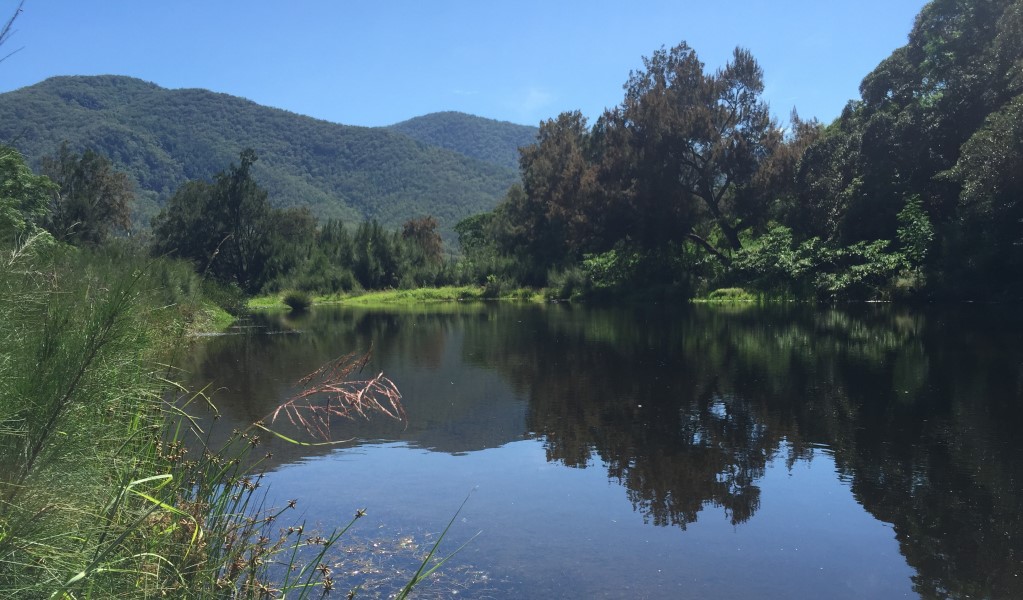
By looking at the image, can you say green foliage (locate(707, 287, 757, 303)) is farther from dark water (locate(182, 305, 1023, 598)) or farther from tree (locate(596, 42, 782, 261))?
dark water (locate(182, 305, 1023, 598))

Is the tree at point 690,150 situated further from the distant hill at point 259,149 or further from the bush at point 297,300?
the distant hill at point 259,149

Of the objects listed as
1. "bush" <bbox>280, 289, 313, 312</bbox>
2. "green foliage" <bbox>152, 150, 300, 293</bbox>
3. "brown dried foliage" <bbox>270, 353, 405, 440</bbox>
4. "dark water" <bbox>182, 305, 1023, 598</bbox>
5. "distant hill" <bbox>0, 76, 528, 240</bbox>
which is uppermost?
"distant hill" <bbox>0, 76, 528, 240</bbox>

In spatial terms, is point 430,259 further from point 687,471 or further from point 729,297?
point 687,471

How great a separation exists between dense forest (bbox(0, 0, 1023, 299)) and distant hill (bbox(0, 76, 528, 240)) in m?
69.3

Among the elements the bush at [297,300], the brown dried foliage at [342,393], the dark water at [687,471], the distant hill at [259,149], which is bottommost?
the bush at [297,300]

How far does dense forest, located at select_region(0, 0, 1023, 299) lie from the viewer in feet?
86.8

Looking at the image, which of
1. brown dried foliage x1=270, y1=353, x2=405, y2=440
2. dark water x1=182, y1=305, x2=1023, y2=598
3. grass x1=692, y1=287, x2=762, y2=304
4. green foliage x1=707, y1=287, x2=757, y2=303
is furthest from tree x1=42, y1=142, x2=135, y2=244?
brown dried foliage x1=270, y1=353, x2=405, y2=440

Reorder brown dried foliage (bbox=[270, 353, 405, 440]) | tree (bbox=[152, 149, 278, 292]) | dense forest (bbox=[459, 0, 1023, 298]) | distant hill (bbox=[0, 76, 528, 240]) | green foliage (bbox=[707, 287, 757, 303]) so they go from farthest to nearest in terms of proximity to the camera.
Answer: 1. distant hill (bbox=[0, 76, 528, 240])
2. tree (bbox=[152, 149, 278, 292])
3. green foliage (bbox=[707, 287, 757, 303])
4. dense forest (bbox=[459, 0, 1023, 298])
5. brown dried foliage (bbox=[270, 353, 405, 440])

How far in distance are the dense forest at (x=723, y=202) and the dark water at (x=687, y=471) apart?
329cm

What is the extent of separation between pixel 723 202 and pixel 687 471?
109 ft

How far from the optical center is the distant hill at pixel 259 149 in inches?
5054

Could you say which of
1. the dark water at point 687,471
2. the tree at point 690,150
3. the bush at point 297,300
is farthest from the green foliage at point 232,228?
the dark water at point 687,471

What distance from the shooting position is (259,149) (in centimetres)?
14850

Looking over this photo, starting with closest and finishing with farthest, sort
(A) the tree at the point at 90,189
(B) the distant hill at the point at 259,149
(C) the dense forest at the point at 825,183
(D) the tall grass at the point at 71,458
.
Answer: (D) the tall grass at the point at 71,458
(C) the dense forest at the point at 825,183
(A) the tree at the point at 90,189
(B) the distant hill at the point at 259,149
